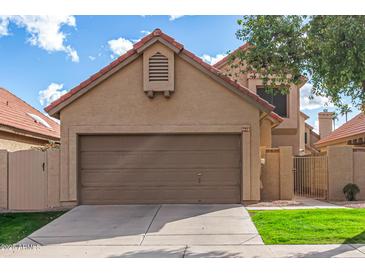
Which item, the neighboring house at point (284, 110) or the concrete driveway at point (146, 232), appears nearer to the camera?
the concrete driveway at point (146, 232)

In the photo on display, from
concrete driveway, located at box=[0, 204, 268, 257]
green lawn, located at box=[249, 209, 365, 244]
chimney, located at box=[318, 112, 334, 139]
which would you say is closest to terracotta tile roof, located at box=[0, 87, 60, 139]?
concrete driveway, located at box=[0, 204, 268, 257]

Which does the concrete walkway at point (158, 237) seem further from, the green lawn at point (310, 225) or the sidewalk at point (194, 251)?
the green lawn at point (310, 225)

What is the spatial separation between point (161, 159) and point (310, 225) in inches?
Result: 211

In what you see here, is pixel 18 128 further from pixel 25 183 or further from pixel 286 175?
pixel 286 175

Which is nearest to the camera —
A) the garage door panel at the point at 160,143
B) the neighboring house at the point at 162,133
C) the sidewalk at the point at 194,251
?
the sidewalk at the point at 194,251

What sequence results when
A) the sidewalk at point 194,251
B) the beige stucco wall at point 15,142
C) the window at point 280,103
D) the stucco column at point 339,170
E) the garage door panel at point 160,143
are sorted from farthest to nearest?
the window at point 280,103, the beige stucco wall at point 15,142, the stucco column at point 339,170, the garage door panel at point 160,143, the sidewalk at point 194,251

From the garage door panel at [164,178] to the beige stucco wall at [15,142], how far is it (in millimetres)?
4259

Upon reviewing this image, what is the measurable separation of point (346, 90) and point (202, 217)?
194 inches

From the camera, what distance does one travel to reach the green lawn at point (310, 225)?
314 inches

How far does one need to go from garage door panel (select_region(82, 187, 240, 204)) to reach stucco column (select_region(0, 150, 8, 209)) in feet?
8.40

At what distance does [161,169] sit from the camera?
12.7 metres

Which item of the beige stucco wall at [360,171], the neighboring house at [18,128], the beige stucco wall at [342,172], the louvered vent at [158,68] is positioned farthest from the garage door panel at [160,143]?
the beige stucco wall at [360,171]

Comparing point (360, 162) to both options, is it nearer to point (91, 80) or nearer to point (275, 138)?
point (275, 138)

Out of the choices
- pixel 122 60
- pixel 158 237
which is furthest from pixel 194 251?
pixel 122 60
